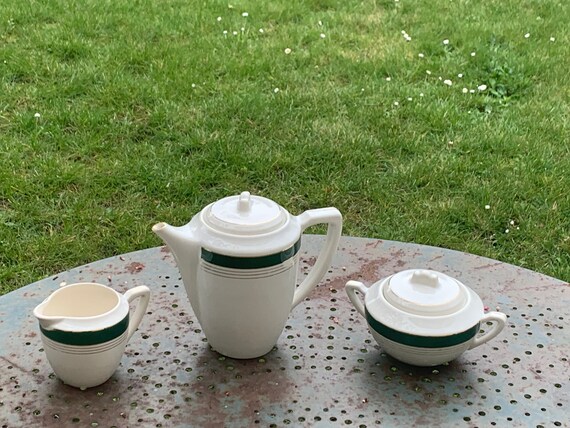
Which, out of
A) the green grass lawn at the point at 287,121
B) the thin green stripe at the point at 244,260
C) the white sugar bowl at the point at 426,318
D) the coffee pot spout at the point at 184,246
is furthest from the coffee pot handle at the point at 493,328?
the green grass lawn at the point at 287,121

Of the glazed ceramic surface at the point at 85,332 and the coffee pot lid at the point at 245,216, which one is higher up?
the coffee pot lid at the point at 245,216

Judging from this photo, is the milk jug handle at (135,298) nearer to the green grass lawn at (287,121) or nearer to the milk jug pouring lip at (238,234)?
the milk jug pouring lip at (238,234)

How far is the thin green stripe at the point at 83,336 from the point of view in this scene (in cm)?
116

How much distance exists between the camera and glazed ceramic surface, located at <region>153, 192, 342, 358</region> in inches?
46.6

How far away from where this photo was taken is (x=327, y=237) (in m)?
1.29

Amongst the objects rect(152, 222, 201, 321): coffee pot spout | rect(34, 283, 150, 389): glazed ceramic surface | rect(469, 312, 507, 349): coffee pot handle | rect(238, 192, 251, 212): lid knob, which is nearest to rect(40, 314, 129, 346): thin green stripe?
rect(34, 283, 150, 389): glazed ceramic surface

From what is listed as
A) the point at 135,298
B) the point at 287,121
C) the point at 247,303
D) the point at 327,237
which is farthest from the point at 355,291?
the point at 287,121

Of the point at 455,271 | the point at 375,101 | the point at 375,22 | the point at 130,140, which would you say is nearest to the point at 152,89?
the point at 130,140

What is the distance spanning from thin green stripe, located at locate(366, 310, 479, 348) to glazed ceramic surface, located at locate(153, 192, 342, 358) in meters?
0.16

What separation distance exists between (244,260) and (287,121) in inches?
88.4

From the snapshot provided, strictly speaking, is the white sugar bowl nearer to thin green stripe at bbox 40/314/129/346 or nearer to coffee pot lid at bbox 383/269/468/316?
coffee pot lid at bbox 383/269/468/316

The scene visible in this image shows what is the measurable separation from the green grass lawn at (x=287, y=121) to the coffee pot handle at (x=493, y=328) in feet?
4.65

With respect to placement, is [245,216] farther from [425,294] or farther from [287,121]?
[287,121]

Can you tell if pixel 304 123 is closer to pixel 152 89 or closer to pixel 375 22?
pixel 152 89
